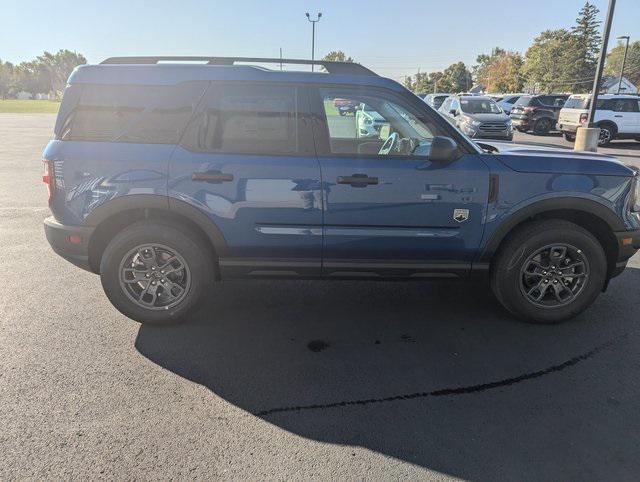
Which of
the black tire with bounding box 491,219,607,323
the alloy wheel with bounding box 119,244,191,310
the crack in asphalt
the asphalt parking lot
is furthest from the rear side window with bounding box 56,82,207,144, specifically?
the black tire with bounding box 491,219,607,323

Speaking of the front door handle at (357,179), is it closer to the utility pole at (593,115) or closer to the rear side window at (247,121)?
the rear side window at (247,121)

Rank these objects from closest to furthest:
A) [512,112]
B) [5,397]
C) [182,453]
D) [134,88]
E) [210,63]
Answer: [182,453] < [5,397] < [134,88] < [210,63] < [512,112]

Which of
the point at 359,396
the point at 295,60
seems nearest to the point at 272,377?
the point at 359,396

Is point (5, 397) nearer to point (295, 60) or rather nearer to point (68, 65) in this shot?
point (295, 60)

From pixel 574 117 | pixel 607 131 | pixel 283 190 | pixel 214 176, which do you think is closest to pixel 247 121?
pixel 214 176

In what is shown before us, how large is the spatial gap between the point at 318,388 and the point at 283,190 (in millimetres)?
1410

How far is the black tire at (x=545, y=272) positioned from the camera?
3723 mm

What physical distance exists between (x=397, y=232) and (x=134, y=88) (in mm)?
2225

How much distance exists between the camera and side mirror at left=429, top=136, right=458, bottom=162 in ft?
11.2

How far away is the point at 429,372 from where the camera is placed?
10.5ft

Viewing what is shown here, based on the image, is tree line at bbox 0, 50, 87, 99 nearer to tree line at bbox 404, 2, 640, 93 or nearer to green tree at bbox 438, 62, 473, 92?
green tree at bbox 438, 62, 473, 92

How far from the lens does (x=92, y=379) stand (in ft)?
10.1

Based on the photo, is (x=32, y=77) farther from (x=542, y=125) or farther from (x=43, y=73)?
(x=542, y=125)

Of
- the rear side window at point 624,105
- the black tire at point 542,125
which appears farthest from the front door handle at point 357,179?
the black tire at point 542,125
